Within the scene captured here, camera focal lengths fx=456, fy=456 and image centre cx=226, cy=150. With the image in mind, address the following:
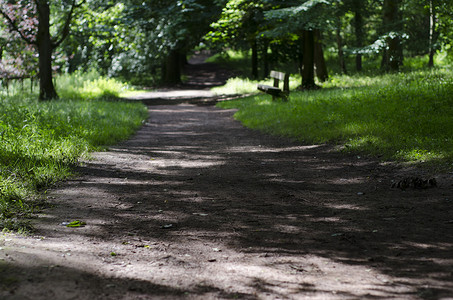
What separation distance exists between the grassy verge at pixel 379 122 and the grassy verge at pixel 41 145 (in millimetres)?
3953

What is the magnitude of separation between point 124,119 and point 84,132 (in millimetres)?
3152

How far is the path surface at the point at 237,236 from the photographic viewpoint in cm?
317

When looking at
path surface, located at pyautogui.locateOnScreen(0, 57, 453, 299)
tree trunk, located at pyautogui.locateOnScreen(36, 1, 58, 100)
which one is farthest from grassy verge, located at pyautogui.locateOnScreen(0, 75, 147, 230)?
tree trunk, located at pyautogui.locateOnScreen(36, 1, 58, 100)

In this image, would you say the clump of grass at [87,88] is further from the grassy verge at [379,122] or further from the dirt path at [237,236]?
the dirt path at [237,236]

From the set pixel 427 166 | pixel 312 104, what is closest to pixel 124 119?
pixel 312 104

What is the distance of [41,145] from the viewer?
720cm

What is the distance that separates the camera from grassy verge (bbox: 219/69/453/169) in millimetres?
7301

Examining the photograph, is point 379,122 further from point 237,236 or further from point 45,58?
point 45,58

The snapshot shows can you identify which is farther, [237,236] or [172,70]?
[172,70]

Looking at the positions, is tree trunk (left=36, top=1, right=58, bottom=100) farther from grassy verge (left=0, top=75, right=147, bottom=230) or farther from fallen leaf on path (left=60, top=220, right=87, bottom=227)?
fallen leaf on path (left=60, top=220, right=87, bottom=227)

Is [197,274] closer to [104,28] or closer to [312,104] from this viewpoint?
[312,104]

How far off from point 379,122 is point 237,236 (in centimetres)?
551

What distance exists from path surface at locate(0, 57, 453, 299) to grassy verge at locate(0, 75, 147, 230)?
0.26 meters

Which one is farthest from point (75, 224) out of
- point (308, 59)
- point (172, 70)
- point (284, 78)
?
point (172, 70)
